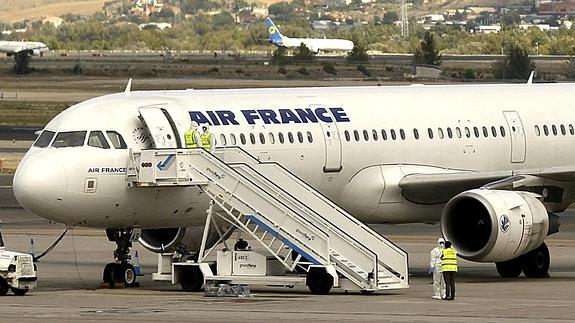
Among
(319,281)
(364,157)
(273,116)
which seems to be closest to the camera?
(319,281)

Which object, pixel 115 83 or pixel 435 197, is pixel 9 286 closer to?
pixel 435 197

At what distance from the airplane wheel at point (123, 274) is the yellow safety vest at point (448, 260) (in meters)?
7.41

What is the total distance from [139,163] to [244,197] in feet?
→ 7.71

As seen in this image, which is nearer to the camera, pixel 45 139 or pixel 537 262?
pixel 45 139

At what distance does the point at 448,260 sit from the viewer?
33562mm

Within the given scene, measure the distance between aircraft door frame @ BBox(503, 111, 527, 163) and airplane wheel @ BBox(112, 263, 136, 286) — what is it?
34.5 ft

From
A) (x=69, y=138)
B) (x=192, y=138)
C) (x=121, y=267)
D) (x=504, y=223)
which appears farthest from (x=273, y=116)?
(x=504, y=223)

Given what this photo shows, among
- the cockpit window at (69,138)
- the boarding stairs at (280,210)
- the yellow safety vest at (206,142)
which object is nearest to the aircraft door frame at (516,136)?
the boarding stairs at (280,210)

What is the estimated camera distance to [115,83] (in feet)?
475

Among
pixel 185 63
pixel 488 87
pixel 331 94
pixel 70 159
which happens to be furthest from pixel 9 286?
pixel 185 63

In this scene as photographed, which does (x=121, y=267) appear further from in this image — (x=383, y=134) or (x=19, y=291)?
(x=383, y=134)

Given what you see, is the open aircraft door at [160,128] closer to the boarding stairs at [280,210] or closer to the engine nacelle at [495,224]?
the boarding stairs at [280,210]

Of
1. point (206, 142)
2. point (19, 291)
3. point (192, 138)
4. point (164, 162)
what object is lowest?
point (19, 291)

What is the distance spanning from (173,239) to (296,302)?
7260 millimetres
